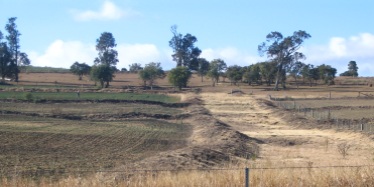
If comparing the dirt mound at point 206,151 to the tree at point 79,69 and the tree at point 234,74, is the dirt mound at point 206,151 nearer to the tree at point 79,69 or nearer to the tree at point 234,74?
the tree at point 79,69

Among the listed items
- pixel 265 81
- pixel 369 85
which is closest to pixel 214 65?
pixel 265 81

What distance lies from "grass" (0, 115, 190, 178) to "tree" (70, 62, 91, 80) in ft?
298

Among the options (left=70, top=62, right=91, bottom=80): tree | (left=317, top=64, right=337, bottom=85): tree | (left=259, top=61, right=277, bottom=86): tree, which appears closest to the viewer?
(left=259, top=61, right=277, bottom=86): tree

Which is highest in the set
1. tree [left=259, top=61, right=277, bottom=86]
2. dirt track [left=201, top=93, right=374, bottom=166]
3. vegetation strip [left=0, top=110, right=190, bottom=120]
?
tree [left=259, top=61, right=277, bottom=86]

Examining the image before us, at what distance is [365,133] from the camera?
3694 cm

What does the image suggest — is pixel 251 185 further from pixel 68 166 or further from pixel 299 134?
pixel 299 134

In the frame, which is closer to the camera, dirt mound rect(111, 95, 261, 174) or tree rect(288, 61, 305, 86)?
dirt mound rect(111, 95, 261, 174)

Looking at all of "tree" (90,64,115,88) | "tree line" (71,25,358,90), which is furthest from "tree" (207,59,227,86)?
"tree" (90,64,115,88)

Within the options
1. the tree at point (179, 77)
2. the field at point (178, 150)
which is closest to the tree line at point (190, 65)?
the tree at point (179, 77)

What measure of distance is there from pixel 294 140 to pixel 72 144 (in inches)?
629

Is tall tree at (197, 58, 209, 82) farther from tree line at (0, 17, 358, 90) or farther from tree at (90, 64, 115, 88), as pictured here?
tree at (90, 64, 115, 88)

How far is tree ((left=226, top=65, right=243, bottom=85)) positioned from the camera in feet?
450

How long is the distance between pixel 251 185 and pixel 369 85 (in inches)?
4975

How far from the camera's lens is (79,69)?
13150cm
